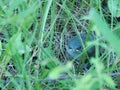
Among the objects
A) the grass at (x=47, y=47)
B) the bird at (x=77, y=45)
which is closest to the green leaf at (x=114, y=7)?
the grass at (x=47, y=47)

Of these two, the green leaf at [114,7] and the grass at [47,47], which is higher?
the green leaf at [114,7]

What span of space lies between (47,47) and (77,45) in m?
0.14

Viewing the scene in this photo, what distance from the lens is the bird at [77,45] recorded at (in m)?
1.27

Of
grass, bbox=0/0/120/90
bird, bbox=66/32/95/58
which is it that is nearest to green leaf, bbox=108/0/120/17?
grass, bbox=0/0/120/90

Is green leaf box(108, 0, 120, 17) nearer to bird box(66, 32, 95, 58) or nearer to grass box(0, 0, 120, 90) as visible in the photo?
grass box(0, 0, 120, 90)

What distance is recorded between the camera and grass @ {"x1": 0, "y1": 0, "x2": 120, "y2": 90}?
96 cm

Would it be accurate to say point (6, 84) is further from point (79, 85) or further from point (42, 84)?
point (79, 85)

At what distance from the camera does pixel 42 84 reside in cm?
107

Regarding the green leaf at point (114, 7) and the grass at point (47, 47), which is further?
the green leaf at point (114, 7)

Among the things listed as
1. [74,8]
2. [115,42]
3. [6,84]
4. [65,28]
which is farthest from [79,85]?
[74,8]

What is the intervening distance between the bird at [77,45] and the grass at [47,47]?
2cm

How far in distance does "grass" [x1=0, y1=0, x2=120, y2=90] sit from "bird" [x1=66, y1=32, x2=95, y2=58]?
2cm

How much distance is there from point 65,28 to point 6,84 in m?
0.39

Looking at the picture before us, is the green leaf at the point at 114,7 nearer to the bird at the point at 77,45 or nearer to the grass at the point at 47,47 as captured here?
the grass at the point at 47,47
